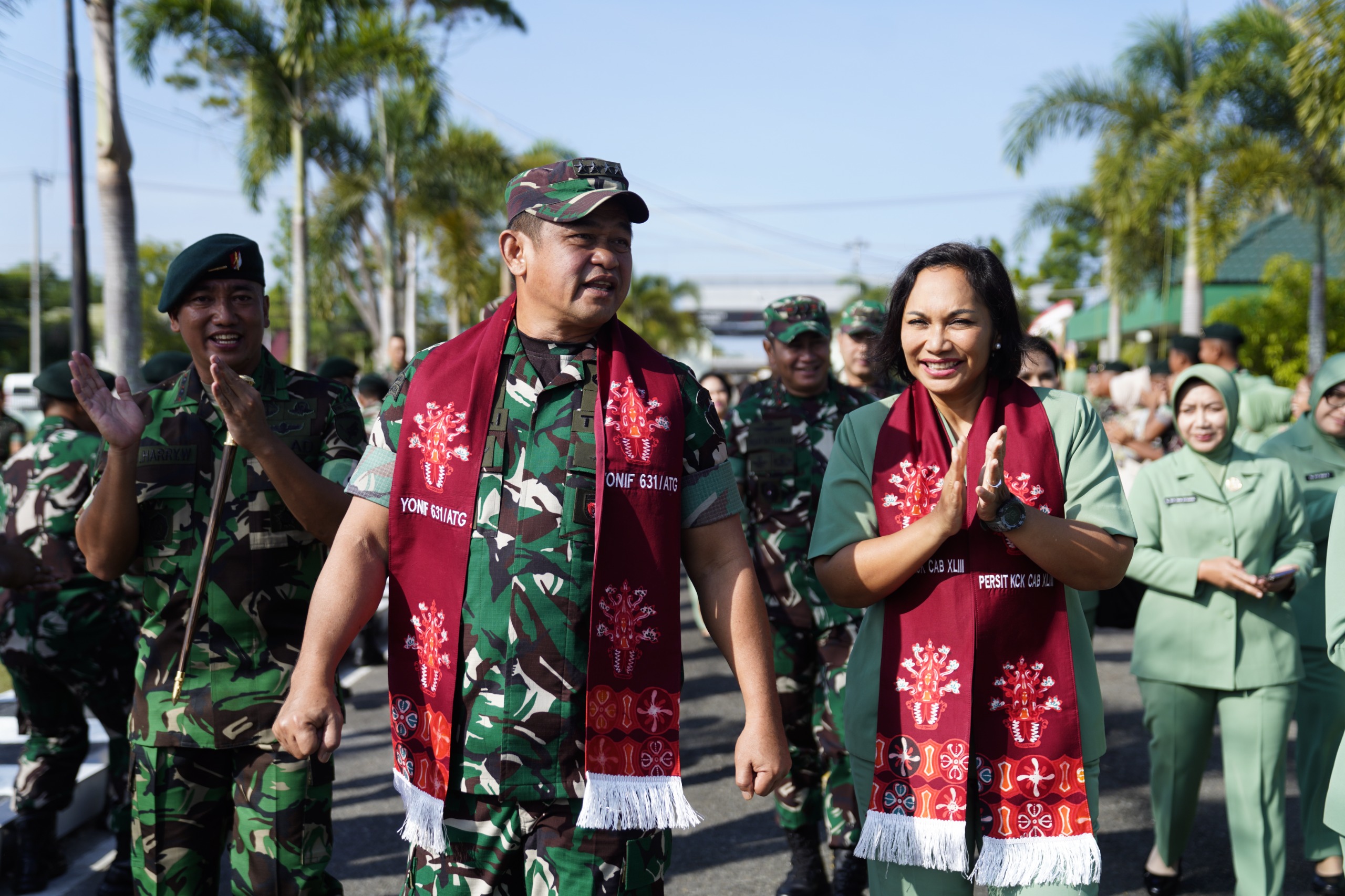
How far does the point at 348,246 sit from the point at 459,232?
2.72 meters

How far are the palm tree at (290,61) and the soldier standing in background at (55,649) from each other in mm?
11843

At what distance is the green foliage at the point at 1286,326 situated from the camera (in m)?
21.2

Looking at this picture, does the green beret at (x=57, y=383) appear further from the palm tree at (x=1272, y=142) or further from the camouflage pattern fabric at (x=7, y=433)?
the palm tree at (x=1272, y=142)

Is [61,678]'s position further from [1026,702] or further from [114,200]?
[114,200]

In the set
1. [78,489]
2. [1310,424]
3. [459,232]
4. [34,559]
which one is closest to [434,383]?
[34,559]

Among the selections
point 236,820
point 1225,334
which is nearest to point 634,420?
point 236,820

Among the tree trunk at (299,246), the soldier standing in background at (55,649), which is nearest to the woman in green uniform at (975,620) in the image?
the soldier standing in background at (55,649)

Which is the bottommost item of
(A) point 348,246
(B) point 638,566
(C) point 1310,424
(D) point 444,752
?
(D) point 444,752

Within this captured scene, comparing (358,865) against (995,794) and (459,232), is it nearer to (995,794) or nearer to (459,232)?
(995,794)

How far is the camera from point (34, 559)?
444 cm

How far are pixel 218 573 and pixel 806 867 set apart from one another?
2.69 metres

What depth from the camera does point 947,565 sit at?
2896mm

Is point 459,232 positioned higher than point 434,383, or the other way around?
point 459,232

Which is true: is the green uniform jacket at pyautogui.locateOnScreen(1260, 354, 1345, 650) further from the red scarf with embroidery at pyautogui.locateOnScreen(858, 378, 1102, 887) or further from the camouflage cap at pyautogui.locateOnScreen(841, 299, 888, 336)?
the red scarf with embroidery at pyautogui.locateOnScreen(858, 378, 1102, 887)
